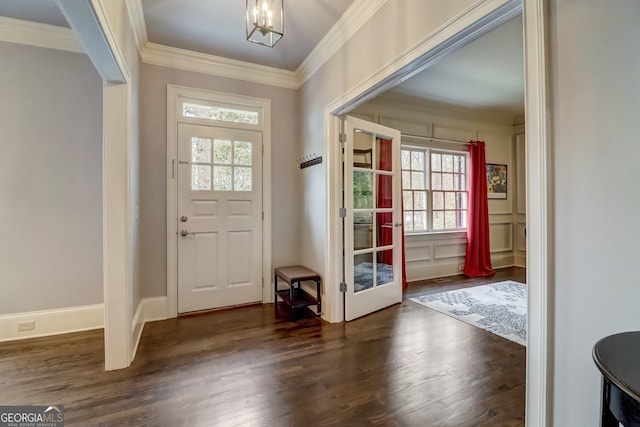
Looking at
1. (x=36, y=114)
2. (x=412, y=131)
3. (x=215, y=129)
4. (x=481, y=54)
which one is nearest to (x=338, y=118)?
(x=215, y=129)

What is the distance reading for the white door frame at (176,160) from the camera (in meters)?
3.01

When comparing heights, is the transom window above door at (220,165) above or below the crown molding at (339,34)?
below

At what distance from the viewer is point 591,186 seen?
3.47 feet

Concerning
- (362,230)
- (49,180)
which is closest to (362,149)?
(362,230)

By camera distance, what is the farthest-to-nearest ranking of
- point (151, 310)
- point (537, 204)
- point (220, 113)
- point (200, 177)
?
point (220, 113) → point (200, 177) → point (151, 310) → point (537, 204)

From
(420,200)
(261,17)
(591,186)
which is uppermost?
(261,17)

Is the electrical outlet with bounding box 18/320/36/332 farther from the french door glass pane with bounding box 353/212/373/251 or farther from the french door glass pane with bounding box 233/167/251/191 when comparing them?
the french door glass pane with bounding box 353/212/373/251

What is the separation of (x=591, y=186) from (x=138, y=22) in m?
3.21

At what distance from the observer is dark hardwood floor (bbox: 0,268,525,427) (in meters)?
1.58

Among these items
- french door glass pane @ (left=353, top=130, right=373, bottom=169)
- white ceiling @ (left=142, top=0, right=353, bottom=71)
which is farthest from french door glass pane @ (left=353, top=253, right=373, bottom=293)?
white ceiling @ (left=142, top=0, right=353, bottom=71)

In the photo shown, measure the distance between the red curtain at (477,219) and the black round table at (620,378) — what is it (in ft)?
13.4

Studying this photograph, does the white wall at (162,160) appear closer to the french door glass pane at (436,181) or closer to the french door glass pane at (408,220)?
the french door glass pane at (408,220)

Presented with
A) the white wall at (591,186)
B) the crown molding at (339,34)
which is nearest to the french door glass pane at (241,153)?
the crown molding at (339,34)

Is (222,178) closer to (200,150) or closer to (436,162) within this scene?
(200,150)
